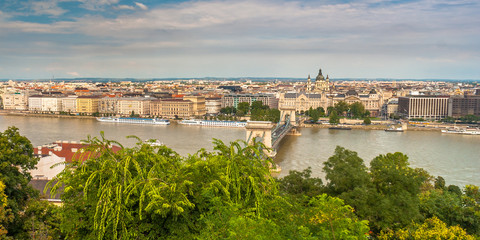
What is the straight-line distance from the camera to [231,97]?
41438mm

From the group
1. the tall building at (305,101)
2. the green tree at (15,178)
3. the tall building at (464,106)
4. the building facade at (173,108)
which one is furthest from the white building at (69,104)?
the green tree at (15,178)

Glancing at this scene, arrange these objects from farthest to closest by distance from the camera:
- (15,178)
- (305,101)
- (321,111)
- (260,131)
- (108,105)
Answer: (305,101)
(108,105)
(321,111)
(260,131)
(15,178)

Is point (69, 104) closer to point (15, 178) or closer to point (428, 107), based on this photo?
point (428, 107)

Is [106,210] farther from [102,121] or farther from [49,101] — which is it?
[49,101]

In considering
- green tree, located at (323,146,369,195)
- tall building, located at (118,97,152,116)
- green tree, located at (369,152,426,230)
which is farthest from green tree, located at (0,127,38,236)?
Answer: tall building, located at (118,97,152,116)

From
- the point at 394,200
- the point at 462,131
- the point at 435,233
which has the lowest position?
the point at 462,131

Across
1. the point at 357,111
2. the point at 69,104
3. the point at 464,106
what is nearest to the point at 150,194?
the point at 357,111

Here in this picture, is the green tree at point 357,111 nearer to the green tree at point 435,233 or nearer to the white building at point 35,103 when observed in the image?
the white building at point 35,103

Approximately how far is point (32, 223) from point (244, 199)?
2.36 meters

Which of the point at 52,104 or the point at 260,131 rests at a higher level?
the point at 260,131

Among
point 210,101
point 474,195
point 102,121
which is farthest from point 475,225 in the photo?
point 210,101

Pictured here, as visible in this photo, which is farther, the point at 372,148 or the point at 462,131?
the point at 462,131

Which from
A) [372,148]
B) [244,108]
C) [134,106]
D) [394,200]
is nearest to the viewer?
[394,200]

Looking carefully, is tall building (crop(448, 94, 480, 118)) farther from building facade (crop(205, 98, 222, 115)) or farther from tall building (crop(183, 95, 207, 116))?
tall building (crop(183, 95, 207, 116))
